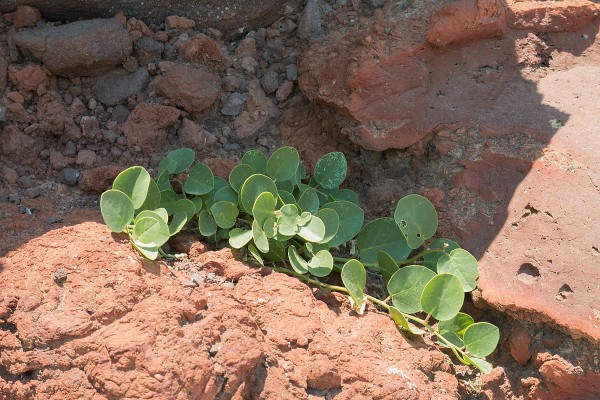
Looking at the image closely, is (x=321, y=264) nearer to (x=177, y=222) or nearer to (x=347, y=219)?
(x=347, y=219)

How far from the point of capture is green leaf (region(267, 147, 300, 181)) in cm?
250

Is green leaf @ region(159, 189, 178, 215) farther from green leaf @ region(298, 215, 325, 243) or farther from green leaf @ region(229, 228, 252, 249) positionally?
green leaf @ region(298, 215, 325, 243)

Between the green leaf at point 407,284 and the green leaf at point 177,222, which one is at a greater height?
the green leaf at point 177,222

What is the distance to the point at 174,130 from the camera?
8.95 ft

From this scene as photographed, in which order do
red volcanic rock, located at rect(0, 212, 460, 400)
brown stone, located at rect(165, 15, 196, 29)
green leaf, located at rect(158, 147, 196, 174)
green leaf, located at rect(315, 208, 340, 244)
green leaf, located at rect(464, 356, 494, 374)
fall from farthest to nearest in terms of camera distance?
brown stone, located at rect(165, 15, 196, 29) < green leaf, located at rect(158, 147, 196, 174) < green leaf, located at rect(315, 208, 340, 244) < green leaf, located at rect(464, 356, 494, 374) < red volcanic rock, located at rect(0, 212, 460, 400)

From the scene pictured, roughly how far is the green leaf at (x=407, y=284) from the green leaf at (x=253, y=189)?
1.46 ft

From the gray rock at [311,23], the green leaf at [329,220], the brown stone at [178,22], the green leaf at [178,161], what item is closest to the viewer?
the green leaf at [329,220]

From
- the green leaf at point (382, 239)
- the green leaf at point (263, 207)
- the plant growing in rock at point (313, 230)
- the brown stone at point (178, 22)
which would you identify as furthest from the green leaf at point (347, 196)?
Answer: the brown stone at point (178, 22)

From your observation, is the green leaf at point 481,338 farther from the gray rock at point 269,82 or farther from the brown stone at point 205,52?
the brown stone at point 205,52

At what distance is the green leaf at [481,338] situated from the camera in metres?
2.29

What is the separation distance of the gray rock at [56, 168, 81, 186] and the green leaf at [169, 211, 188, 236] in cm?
40

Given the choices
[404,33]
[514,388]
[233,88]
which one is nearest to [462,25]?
[404,33]

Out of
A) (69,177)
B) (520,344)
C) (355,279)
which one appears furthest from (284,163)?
(520,344)

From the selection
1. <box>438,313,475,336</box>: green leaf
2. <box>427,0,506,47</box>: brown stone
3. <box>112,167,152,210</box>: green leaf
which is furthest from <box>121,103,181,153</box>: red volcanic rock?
<box>438,313,475,336</box>: green leaf
